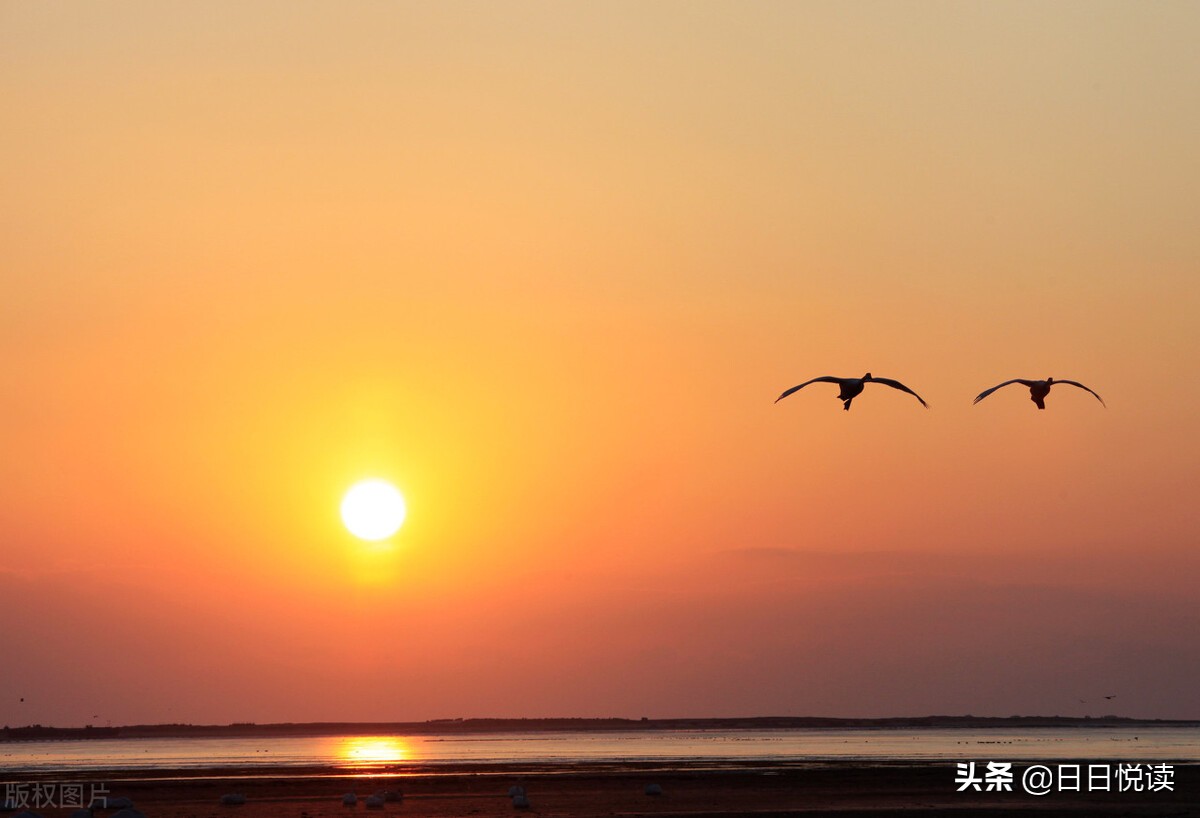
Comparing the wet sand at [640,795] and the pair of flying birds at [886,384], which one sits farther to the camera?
the wet sand at [640,795]

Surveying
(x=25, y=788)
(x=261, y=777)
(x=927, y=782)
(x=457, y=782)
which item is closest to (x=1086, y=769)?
(x=927, y=782)

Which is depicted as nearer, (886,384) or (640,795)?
(886,384)

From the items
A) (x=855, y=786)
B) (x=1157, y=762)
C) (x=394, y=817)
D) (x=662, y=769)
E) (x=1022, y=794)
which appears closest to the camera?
(x=394, y=817)

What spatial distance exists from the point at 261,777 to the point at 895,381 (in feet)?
157

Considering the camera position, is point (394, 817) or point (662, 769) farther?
point (662, 769)

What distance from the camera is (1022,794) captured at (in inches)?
2201

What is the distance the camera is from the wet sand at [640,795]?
49625 millimetres

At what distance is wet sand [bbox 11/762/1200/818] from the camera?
49625 mm

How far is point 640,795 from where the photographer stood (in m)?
56.4

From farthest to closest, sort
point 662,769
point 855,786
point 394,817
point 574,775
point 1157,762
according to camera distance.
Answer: point 1157,762
point 662,769
point 574,775
point 855,786
point 394,817

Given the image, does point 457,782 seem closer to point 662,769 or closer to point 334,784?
point 334,784

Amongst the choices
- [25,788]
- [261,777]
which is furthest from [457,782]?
[25,788]

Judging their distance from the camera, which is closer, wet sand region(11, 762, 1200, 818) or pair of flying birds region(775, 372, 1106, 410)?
pair of flying birds region(775, 372, 1106, 410)

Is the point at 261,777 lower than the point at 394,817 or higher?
higher
